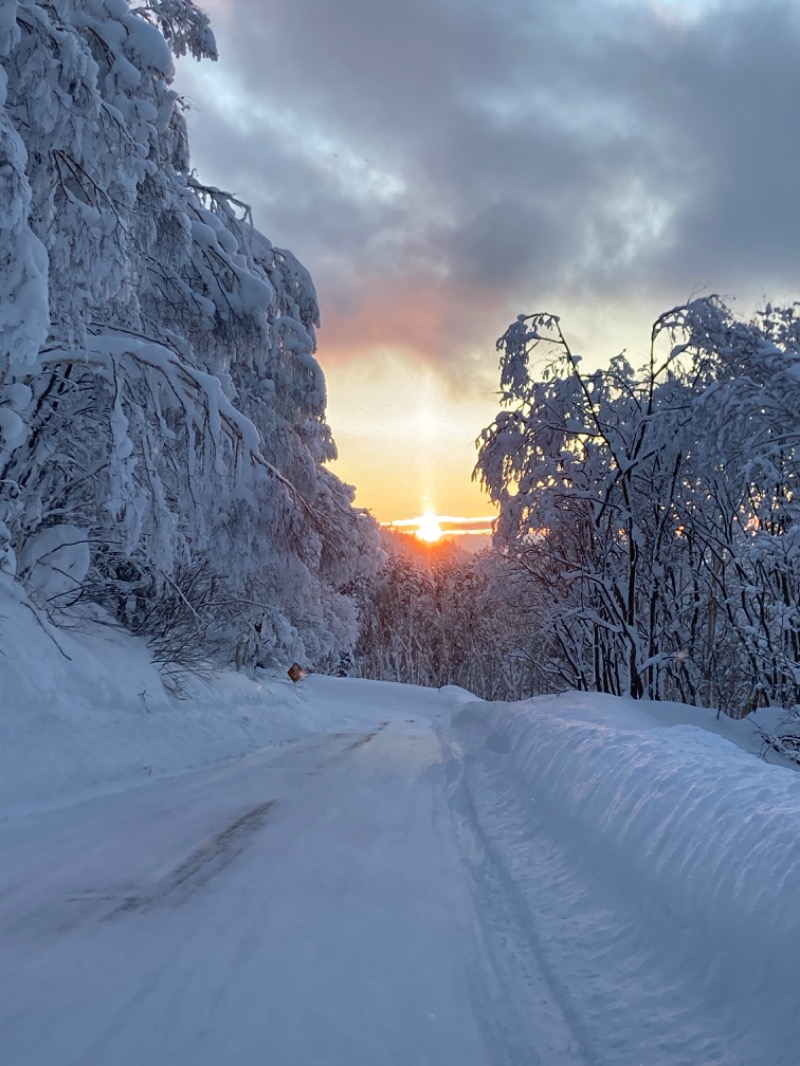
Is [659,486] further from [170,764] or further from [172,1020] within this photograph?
[172,1020]

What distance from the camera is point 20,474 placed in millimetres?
9453

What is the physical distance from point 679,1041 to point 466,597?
54211 millimetres

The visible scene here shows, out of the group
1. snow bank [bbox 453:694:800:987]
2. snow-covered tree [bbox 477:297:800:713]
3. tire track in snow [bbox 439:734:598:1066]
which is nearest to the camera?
tire track in snow [bbox 439:734:598:1066]

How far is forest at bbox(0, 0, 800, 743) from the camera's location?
24.6 feet

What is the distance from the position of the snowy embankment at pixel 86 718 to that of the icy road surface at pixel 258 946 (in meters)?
0.97

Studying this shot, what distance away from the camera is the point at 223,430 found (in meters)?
10.2

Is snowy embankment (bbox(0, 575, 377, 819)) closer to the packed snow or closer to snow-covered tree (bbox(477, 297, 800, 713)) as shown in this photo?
the packed snow

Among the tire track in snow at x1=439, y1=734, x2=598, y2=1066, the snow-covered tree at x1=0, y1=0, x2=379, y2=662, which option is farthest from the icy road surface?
the snow-covered tree at x1=0, y1=0, x2=379, y2=662

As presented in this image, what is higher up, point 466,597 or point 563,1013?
point 466,597

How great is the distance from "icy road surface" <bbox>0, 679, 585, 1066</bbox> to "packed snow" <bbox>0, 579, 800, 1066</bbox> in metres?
0.02

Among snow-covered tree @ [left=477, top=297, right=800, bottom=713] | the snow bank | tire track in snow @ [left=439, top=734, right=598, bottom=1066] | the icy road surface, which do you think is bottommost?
tire track in snow @ [left=439, top=734, right=598, bottom=1066]

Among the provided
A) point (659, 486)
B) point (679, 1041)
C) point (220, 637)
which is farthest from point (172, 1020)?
point (220, 637)

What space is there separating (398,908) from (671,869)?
58.2 inches

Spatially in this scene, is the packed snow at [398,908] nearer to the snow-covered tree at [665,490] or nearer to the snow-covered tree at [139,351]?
the snow-covered tree at [139,351]
